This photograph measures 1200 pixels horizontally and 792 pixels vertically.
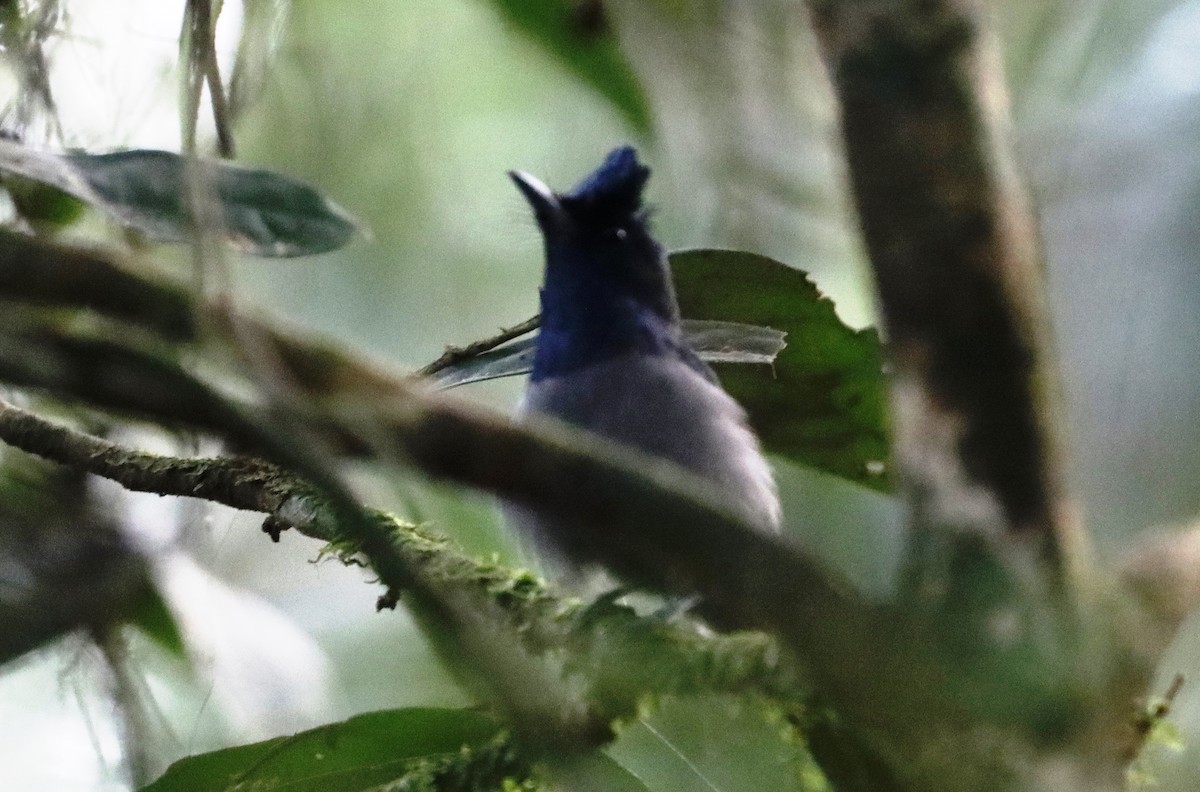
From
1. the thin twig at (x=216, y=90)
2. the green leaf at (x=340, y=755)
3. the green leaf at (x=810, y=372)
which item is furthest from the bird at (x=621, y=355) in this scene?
the thin twig at (x=216, y=90)

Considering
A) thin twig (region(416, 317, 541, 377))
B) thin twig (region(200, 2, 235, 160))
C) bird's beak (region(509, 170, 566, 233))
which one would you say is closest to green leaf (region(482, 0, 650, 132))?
bird's beak (region(509, 170, 566, 233))

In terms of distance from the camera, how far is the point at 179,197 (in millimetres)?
2084

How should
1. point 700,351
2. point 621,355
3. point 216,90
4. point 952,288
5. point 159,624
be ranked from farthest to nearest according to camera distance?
point 159,624 → point 621,355 → point 700,351 → point 216,90 → point 952,288

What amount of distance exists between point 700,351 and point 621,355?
0.21m

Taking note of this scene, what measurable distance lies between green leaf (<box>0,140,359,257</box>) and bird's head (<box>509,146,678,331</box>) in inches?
29.5

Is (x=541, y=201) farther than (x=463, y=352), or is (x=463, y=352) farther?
(x=541, y=201)

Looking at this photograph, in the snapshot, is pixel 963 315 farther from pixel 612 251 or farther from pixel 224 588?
pixel 224 588

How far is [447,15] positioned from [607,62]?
3056 mm

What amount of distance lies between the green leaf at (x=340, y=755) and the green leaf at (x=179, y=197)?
809 millimetres

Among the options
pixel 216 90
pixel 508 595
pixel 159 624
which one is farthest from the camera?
pixel 159 624

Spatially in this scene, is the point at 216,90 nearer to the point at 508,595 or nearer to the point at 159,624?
the point at 508,595

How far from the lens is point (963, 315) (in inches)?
40.5

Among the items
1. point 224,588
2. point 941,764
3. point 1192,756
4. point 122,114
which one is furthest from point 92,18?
point 1192,756

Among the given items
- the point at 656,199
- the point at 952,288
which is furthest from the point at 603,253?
the point at 952,288
